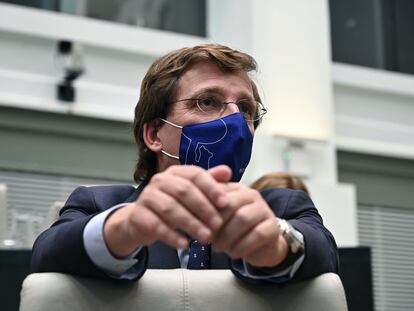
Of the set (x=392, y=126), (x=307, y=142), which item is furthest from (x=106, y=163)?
(x=392, y=126)

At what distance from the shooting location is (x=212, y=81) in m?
1.84

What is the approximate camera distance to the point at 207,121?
71.6 inches

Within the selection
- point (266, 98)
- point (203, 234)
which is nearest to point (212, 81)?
point (203, 234)

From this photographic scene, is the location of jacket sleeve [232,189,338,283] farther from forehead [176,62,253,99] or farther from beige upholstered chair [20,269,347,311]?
forehead [176,62,253,99]

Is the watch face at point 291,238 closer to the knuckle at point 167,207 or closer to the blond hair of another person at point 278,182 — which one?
the knuckle at point 167,207

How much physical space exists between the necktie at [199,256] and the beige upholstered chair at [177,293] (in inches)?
9.6

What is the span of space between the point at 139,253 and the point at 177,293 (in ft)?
0.31

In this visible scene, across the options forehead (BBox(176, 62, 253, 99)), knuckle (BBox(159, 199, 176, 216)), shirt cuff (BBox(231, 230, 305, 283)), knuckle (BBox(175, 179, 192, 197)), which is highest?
forehead (BBox(176, 62, 253, 99))

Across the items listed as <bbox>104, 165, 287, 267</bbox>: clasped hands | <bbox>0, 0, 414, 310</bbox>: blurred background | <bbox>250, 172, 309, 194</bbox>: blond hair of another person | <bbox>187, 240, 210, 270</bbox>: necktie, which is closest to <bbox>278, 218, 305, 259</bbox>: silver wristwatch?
<bbox>104, 165, 287, 267</bbox>: clasped hands

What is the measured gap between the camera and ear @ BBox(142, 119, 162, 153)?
1954mm

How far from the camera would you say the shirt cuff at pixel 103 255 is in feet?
4.33

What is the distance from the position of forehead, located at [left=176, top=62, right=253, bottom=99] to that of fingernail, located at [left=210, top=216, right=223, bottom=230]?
2.20 ft

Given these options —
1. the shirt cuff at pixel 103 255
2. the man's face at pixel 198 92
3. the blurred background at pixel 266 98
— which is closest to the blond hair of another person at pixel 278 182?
the blurred background at pixel 266 98

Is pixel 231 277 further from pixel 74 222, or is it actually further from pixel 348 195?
pixel 348 195
